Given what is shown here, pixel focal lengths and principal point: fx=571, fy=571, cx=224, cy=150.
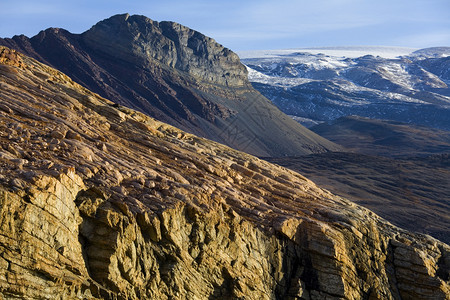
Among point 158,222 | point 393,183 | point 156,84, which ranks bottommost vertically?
point 393,183

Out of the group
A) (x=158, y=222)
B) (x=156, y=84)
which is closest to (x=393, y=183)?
(x=156, y=84)

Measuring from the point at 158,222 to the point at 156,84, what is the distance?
162 metres

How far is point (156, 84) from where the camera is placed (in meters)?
180

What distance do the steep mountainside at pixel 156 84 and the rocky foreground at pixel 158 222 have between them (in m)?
126

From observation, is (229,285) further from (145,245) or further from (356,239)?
(356,239)

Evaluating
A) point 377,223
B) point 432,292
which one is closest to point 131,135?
point 377,223

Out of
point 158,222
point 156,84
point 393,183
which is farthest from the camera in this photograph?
point 156,84

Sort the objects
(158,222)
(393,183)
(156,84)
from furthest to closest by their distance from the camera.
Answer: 1. (156,84)
2. (393,183)
3. (158,222)

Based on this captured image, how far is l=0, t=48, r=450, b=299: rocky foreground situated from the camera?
18.0m

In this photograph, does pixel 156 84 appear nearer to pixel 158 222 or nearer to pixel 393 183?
pixel 393 183

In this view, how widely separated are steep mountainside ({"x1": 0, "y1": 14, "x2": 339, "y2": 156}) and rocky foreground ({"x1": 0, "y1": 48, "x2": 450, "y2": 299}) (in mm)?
126116

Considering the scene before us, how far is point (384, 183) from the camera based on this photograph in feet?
421

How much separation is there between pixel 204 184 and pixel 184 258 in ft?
15.3

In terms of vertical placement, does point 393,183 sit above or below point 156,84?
below
